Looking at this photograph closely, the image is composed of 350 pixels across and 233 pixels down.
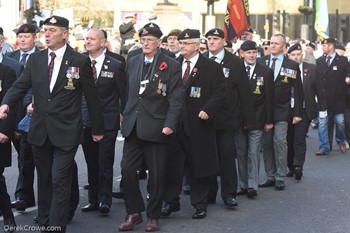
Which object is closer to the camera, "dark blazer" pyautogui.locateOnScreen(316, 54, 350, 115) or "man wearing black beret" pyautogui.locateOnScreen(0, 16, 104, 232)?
"man wearing black beret" pyautogui.locateOnScreen(0, 16, 104, 232)

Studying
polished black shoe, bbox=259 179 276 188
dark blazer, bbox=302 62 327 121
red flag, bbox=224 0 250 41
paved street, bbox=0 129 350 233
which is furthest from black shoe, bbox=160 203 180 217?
red flag, bbox=224 0 250 41

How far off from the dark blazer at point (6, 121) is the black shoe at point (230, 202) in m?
2.87

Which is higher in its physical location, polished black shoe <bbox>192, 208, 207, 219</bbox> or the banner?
the banner

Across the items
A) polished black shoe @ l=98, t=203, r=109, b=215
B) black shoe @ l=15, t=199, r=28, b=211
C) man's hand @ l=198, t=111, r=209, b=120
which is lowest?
polished black shoe @ l=98, t=203, r=109, b=215

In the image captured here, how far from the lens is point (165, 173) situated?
10.2 m

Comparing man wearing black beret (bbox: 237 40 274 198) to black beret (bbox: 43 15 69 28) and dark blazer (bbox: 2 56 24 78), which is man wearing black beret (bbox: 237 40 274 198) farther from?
black beret (bbox: 43 15 69 28)

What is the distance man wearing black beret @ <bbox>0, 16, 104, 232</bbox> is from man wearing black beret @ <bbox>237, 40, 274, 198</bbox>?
3.40 m

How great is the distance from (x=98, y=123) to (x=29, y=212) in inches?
69.8

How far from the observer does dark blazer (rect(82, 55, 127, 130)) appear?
1087 centimetres

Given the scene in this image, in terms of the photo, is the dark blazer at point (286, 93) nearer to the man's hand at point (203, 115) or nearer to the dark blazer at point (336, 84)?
the man's hand at point (203, 115)

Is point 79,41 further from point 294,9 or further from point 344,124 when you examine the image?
point 294,9

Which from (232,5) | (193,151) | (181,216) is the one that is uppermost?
(232,5)

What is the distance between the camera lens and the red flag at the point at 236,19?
53.5 feet

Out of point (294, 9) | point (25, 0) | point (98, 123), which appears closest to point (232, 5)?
point (98, 123)
